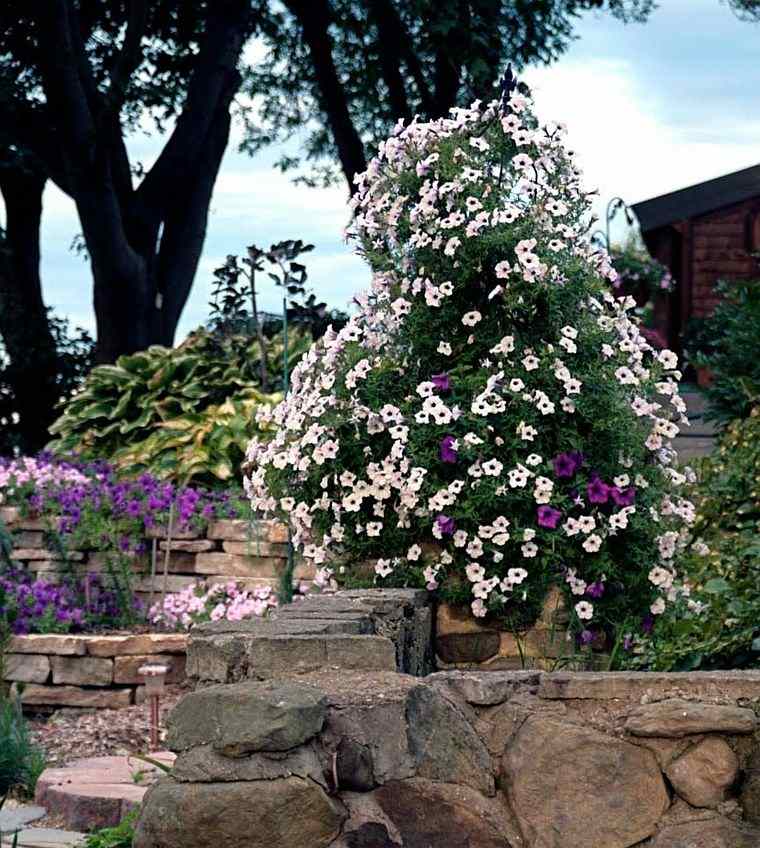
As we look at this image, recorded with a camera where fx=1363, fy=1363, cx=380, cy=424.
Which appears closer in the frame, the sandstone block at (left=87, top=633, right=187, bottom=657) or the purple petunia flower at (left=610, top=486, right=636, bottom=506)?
the purple petunia flower at (left=610, top=486, right=636, bottom=506)

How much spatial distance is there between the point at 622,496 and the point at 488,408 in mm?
588

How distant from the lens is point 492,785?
296 cm

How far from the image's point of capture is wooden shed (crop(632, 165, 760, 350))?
16.5 meters

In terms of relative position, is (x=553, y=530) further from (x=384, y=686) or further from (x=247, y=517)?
(x=247, y=517)

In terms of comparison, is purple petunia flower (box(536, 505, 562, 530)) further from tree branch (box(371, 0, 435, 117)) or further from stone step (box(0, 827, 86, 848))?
tree branch (box(371, 0, 435, 117))

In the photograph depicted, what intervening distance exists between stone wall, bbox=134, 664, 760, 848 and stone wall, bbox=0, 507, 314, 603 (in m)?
4.99

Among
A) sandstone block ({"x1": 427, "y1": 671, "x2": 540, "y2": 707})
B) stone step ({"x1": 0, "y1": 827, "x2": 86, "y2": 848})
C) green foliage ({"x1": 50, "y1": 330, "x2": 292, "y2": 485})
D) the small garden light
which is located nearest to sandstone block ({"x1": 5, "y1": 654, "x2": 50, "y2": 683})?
the small garden light

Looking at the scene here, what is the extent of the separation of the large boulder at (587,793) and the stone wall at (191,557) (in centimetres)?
505

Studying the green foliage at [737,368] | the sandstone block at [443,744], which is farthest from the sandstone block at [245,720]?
the green foliage at [737,368]

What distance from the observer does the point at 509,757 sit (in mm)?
2949

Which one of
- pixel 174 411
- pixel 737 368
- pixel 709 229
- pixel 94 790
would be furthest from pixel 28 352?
pixel 94 790

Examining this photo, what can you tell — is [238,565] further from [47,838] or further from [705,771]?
[705,771]

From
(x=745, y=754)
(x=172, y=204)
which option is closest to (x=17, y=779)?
(x=745, y=754)

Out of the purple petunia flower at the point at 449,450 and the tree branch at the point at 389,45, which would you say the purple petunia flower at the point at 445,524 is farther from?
the tree branch at the point at 389,45
